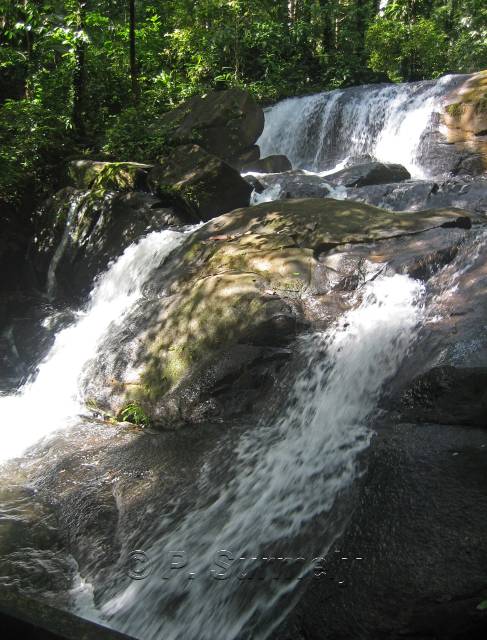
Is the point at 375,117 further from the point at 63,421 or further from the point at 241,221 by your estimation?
the point at 63,421

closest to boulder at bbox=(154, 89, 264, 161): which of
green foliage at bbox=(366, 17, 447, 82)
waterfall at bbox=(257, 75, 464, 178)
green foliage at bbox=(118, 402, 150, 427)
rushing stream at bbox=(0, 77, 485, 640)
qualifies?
waterfall at bbox=(257, 75, 464, 178)

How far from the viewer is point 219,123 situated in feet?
38.1

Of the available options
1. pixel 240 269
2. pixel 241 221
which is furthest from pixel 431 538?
pixel 241 221

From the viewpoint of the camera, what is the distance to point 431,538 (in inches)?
116

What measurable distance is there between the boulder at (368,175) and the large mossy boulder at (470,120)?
1418mm

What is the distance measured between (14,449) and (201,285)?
8.50 feet

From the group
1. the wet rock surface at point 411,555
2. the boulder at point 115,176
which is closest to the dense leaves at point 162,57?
the boulder at point 115,176

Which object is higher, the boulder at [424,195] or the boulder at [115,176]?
the boulder at [115,176]

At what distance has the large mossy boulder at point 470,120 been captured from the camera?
10.8 meters

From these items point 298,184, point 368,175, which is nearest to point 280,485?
point 298,184

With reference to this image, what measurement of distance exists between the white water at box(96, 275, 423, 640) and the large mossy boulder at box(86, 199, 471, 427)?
1.33 feet

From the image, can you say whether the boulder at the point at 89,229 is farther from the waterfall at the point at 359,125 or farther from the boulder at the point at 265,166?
the waterfall at the point at 359,125

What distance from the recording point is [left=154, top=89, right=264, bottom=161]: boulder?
37.4 feet

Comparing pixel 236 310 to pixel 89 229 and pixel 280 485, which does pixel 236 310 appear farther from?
pixel 89 229
